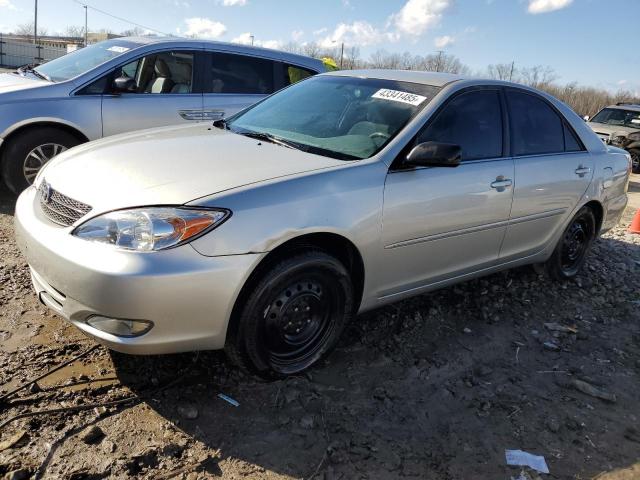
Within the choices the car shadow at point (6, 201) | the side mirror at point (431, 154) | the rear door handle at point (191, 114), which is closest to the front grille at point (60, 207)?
the side mirror at point (431, 154)

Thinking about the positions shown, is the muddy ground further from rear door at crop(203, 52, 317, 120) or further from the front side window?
rear door at crop(203, 52, 317, 120)

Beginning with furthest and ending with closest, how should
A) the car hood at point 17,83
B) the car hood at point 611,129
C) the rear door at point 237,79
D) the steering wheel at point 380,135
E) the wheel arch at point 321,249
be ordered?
Result: the car hood at point 611,129 < the rear door at point 237,79 < the car hood at point 17,83 < the steering wheel at point 380,135 < the wheel arch at point 321,249

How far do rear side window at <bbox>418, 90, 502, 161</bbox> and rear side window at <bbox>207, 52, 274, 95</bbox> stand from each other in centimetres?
343

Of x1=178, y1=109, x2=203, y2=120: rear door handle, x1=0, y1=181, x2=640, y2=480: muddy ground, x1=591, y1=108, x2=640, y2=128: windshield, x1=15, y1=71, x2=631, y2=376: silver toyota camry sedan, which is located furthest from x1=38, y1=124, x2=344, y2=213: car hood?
x1=591, y1=108, x2=640, y2=128: windshield

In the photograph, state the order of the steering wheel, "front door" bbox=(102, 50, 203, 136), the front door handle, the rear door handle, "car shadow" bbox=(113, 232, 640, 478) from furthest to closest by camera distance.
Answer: the rear door handle
"front door" bbox=(102, 50, 203, 136)
the front door handle
the steering wheel
"car shadow" bbox=(113, 232, 640, 478)

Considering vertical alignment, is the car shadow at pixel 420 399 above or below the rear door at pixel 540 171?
below

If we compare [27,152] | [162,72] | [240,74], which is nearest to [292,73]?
[240,74]

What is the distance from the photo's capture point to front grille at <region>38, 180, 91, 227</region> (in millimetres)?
2551

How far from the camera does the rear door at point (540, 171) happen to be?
3.87m

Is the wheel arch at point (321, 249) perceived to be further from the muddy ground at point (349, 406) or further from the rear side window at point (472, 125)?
the rear side window at point (472, 125)

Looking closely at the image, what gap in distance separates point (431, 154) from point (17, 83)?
4.58 metres

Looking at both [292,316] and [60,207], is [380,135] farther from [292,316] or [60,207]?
[60,207]

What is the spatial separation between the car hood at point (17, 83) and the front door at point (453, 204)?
4.10 meters

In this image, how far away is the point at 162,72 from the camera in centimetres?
587
